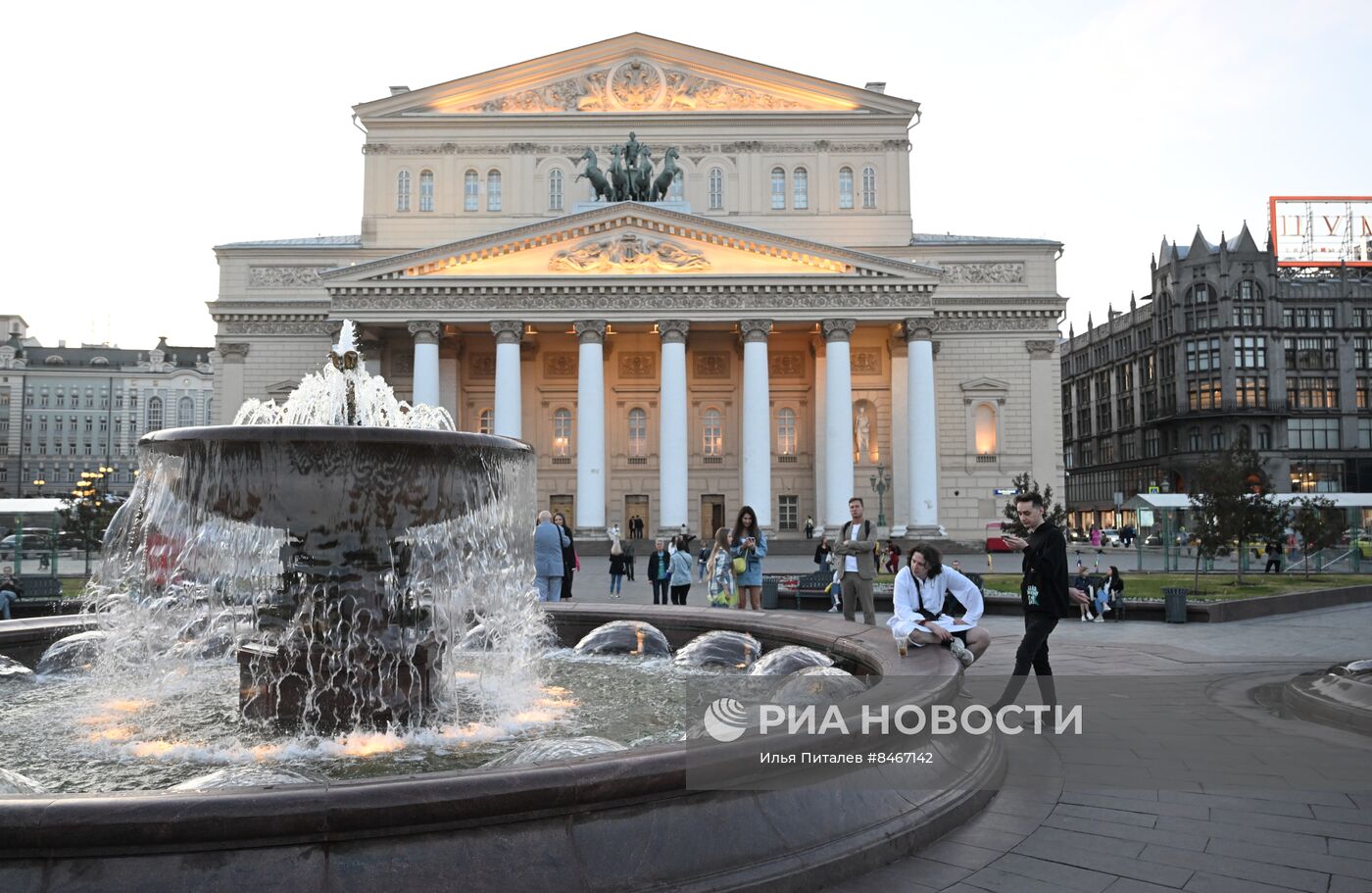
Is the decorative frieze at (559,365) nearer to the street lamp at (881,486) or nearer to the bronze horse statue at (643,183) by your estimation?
the bronze horse statue at (643,183)

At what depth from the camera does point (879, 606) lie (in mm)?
18062

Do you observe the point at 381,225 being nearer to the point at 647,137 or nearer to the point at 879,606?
the point at 647,137

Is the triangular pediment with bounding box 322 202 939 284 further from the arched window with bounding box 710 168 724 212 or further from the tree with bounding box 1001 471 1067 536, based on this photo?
the tree with bounding box 1001 471 1067 536

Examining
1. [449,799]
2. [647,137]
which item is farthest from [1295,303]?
[449,799]

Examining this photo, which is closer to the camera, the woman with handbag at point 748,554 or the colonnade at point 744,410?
the woman with handbag at point 748,554

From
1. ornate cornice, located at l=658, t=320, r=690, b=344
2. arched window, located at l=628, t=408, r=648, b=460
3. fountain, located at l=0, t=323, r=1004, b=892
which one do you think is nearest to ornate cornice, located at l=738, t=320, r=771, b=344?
ornate cornice, located at l=658, t=320, r=690, b=344

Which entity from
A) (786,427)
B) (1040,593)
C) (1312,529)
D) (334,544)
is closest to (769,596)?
(1040,593)

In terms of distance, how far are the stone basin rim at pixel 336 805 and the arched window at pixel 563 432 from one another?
130 feet

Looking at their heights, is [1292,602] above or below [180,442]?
below

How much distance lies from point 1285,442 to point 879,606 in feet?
209

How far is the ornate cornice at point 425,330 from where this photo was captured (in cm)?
3844

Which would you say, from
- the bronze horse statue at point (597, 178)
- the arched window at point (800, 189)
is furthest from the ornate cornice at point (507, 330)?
the arched window at point (800, 189)

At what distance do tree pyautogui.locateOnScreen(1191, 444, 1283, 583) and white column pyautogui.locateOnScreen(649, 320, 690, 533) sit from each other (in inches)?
697

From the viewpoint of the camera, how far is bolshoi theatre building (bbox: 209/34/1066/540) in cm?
3838
